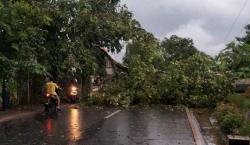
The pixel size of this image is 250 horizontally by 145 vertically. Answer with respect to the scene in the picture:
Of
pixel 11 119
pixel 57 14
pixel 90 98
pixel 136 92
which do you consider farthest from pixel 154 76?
pixel 11 119

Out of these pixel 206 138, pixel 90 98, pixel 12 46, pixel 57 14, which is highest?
pixel 57 14

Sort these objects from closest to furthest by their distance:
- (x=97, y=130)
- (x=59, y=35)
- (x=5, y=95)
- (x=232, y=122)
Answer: (x=232, y=122), (x=97, y=130), (x=5, y=95), (x=59, y=35)

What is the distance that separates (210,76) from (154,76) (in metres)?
3.52

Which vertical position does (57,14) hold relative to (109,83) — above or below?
above

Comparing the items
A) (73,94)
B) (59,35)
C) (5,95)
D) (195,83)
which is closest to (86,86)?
(73,94)

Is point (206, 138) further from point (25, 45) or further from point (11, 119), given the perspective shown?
point (25, 45)

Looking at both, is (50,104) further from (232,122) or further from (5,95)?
(232,122)

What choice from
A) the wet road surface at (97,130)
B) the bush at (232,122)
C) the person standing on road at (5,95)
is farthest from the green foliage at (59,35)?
the bush at (232,122)

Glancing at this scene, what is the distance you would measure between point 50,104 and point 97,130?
7944 millimetres

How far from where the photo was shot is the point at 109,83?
33.8 m

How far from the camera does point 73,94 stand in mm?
33812

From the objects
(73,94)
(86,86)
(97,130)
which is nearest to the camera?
(97,130)

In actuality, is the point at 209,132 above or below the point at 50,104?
below

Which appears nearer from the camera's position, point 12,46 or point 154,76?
point 12,46
